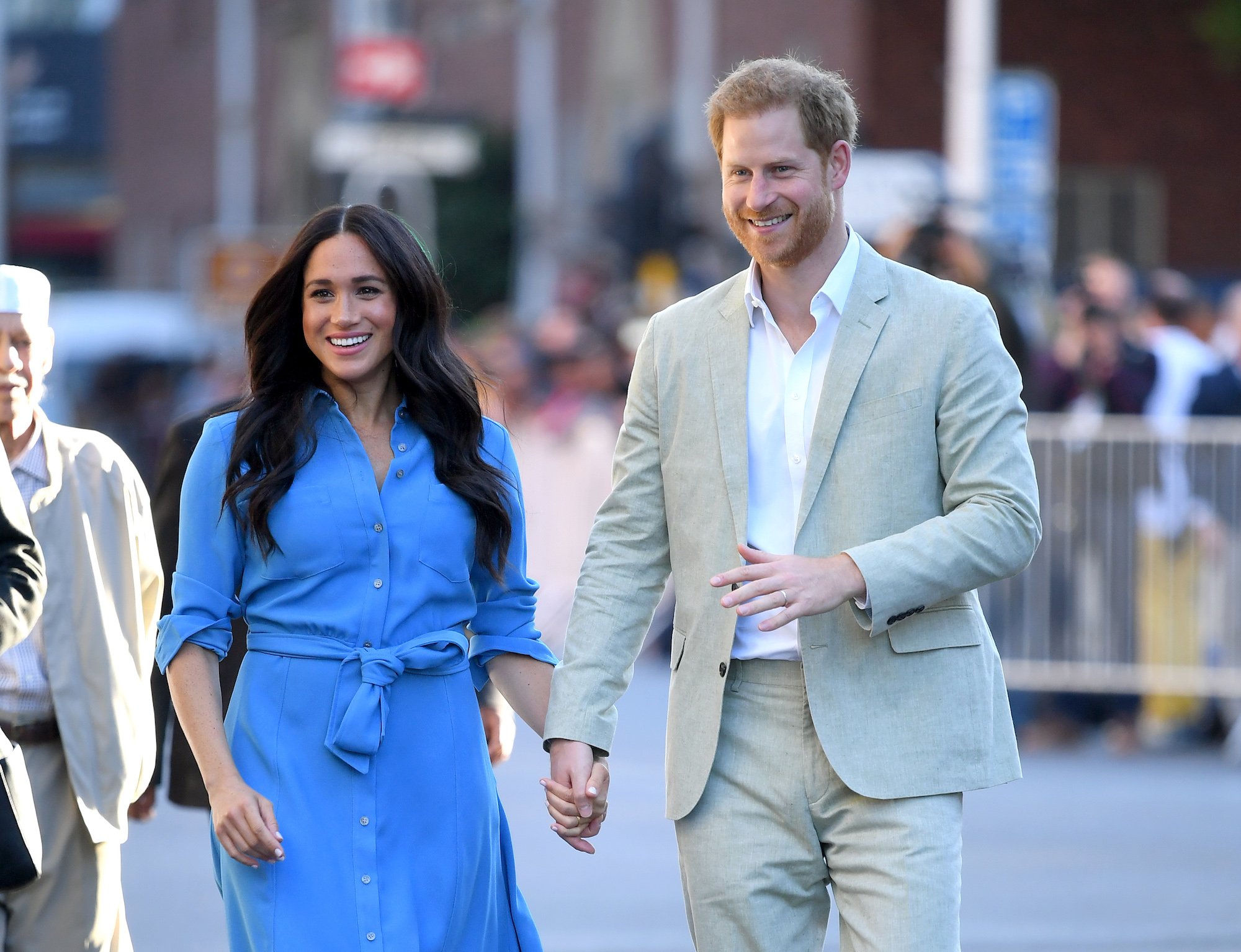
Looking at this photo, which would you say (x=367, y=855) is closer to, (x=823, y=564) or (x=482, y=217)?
(x=823, y=564)

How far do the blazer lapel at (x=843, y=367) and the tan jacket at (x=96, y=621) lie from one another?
1.54 metres

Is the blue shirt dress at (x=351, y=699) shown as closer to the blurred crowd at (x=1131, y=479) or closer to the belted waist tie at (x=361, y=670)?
the belted waist tie at (x=361, y=670)

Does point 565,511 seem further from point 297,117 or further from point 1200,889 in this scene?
point 297,117

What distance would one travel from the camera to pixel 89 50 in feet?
142

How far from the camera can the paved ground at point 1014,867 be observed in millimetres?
7246

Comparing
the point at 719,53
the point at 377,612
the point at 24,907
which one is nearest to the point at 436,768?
the point at 377,612

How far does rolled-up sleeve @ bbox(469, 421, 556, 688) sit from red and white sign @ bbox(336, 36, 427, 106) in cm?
1528

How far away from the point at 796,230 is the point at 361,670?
1204 millimetres

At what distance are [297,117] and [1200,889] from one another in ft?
130

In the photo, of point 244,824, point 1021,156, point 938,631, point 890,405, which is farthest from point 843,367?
point 1021,156

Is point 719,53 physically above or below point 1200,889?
above

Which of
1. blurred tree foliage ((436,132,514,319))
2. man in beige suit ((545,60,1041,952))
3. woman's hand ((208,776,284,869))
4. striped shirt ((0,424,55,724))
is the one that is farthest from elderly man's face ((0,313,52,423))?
blurred tree foliage ((436,132,514,319))

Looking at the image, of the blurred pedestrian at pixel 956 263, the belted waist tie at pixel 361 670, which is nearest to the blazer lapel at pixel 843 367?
the belted waist tie at pixel 361 670

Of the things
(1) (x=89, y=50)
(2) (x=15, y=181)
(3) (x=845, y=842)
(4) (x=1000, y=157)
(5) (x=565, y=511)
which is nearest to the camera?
(3) (x=845, y=842)
